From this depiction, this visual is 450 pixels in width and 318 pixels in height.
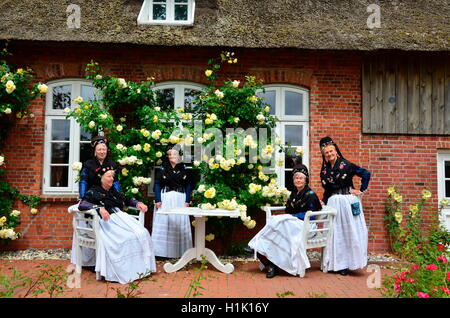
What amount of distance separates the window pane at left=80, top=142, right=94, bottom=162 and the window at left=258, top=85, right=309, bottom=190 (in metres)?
3.25

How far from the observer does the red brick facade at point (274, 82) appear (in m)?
6.48

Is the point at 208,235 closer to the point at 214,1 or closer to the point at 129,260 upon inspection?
the point at 129,260

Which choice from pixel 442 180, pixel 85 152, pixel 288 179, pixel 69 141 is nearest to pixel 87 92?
pixel 69 141

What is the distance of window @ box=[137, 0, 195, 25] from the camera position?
22.5ft

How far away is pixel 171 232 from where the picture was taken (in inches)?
225

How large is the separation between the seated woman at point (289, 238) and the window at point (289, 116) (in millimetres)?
1835

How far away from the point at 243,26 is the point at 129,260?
14.6 feet

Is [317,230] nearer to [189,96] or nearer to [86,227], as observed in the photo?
[86,227]

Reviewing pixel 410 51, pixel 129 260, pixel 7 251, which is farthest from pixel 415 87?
pixel 7 251

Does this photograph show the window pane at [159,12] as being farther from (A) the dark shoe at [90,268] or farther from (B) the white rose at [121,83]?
(A) the dark shoe at [90,268]

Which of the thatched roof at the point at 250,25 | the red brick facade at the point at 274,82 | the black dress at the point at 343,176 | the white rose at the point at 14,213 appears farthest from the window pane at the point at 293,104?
the white rose at the point at 14,213

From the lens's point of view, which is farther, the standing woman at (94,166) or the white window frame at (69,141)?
the white window frame at (69,141)

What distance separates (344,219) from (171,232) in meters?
2.56

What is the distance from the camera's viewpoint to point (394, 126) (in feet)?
22.3
